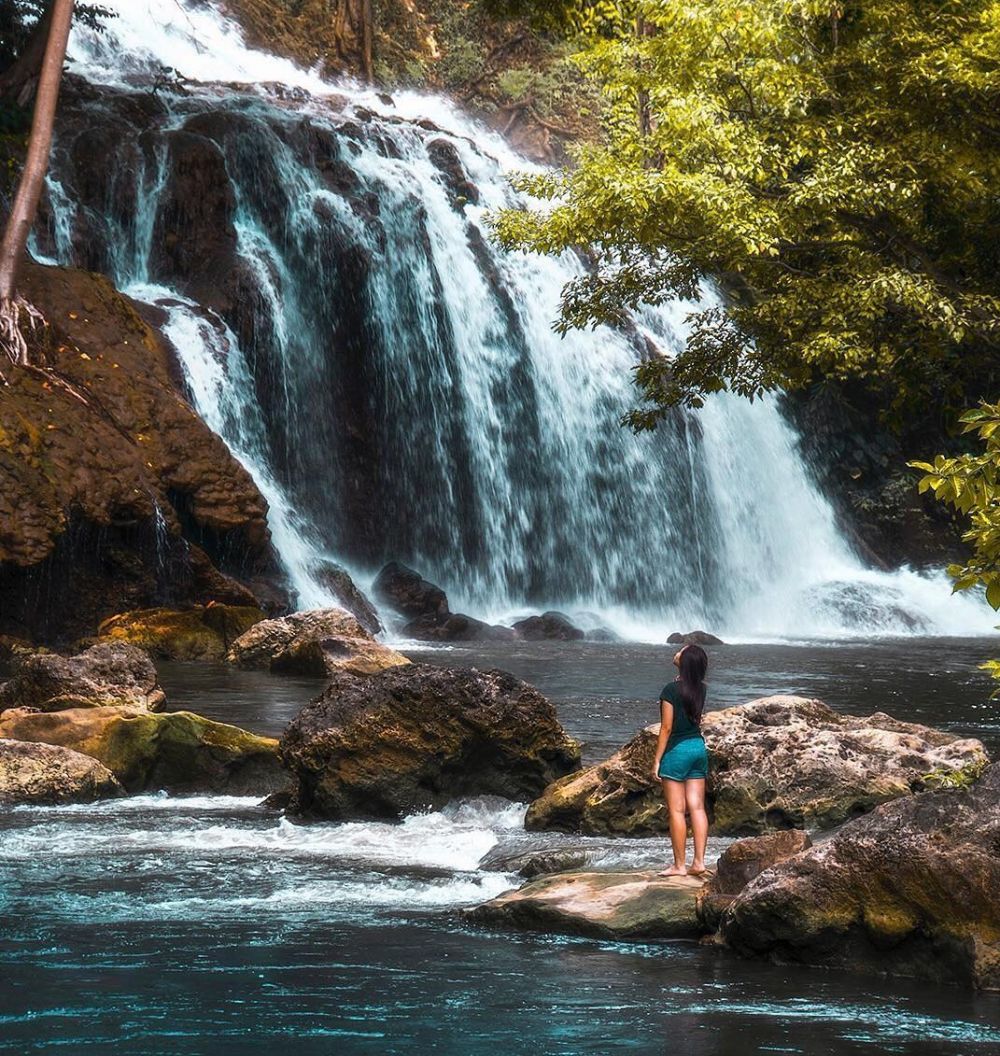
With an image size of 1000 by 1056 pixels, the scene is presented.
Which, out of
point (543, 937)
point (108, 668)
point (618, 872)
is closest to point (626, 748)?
point (618, 872)

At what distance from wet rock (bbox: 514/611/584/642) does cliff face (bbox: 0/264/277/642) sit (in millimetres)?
4665

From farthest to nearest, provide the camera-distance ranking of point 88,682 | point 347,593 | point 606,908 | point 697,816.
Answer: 1. point 347,593
2. point 88,682
3. point 697,816
4. point 606,908

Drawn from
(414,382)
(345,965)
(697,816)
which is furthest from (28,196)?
(345,965)

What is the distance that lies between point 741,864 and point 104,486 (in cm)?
1546

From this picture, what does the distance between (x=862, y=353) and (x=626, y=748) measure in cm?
643

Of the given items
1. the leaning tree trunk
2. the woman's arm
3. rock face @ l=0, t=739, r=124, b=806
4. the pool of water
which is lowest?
the pool of water

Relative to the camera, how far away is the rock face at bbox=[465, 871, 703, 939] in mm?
7801

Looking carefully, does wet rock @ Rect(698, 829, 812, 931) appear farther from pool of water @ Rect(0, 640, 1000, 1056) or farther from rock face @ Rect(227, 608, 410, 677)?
rock face @ Rect(227, 608, 410, 677)

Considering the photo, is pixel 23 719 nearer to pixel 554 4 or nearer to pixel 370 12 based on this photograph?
pixel 554 4

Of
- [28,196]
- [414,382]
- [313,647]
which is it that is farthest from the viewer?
[414,382]

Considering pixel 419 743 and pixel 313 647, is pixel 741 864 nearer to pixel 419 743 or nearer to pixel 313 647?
pixel 419 743

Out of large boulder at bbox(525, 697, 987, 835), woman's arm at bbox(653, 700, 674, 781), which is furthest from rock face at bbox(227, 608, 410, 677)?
woman's arm at bbox(653, 700, 674, 781)

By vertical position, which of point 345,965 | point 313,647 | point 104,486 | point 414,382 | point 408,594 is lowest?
point 345,965

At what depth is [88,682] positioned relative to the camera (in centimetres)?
1442
